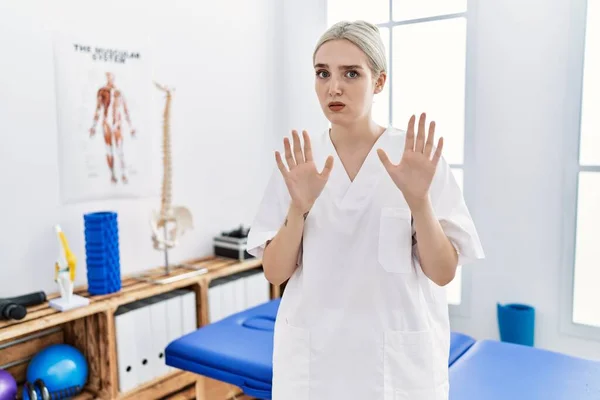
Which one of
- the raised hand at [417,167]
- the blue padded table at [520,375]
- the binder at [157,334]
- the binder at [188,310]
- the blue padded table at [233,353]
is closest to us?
the raised hand at [417,167]

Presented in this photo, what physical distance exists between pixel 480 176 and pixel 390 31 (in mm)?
982

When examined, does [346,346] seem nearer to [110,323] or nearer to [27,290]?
[110,323]

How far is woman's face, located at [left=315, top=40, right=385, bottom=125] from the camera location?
1118mm

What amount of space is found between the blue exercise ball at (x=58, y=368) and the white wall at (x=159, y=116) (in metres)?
0.30

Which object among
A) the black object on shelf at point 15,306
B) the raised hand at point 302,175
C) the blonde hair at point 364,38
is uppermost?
the blonde hair at point 364,38

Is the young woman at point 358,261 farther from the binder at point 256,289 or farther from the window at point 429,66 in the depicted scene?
the window at point 429,66

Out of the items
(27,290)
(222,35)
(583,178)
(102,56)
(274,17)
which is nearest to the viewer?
(27,290)

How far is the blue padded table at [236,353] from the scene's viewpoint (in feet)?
5.91

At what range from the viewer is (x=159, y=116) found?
266 centimetres

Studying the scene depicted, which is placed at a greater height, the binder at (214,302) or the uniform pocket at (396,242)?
the uniform pocket at (396,242)

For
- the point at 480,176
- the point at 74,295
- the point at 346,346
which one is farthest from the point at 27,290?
the point at 480,176

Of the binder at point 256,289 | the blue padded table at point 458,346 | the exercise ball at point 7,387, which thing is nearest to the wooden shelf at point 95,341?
the exercise ball at point 7,387

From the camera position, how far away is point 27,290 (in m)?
2.19

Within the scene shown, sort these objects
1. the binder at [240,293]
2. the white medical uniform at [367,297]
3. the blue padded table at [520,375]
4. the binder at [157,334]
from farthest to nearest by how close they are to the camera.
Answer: the binder at [240,293], the binder at [157,334], the blue padded table at [520,375], the white medical uniform at [367,297]
